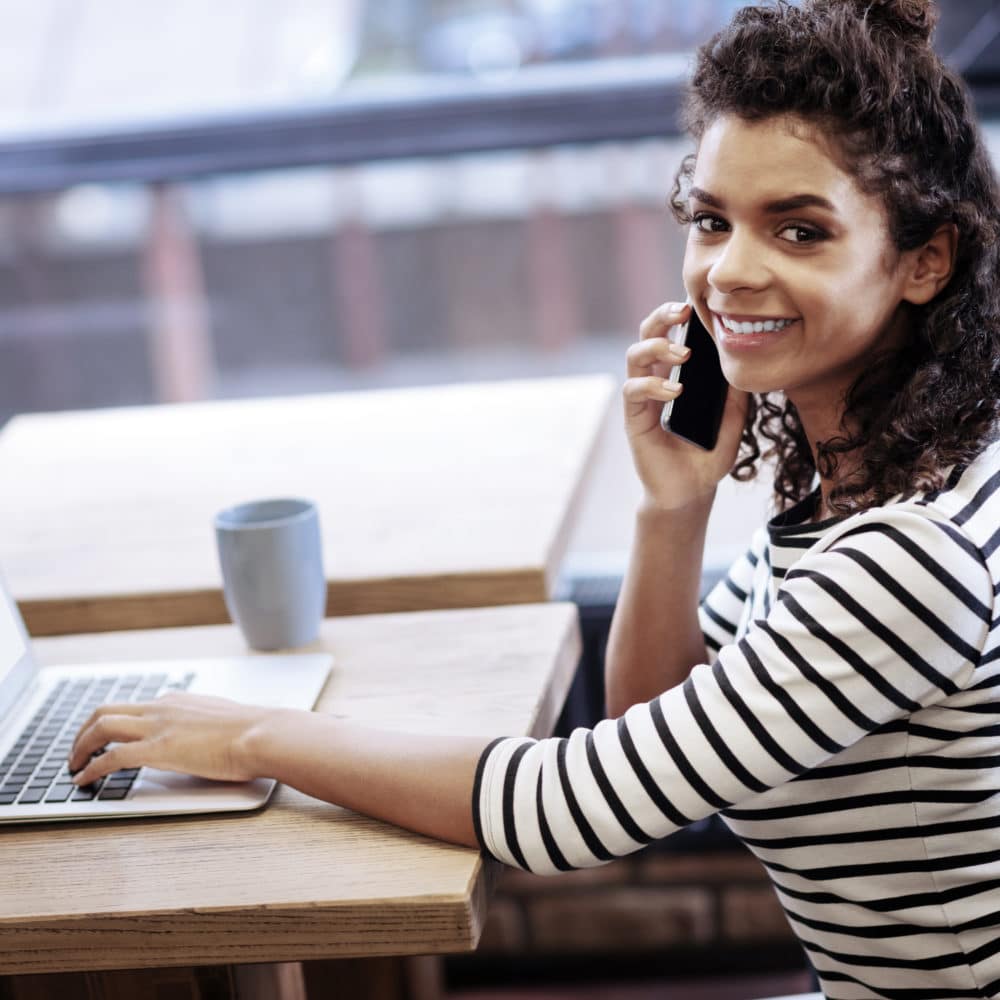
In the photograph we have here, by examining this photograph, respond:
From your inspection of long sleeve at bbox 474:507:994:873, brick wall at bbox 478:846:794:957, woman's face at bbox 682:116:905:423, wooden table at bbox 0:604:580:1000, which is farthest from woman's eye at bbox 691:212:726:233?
brick wall at bbox 478:846:794:957

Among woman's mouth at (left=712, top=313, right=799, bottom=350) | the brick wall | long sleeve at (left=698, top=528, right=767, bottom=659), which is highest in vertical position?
woman's mouth at (left=712, top=313, right=799, bottom=350)

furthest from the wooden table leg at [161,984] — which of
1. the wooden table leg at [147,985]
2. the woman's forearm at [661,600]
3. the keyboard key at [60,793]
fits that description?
the woman's forearm at [661,600]

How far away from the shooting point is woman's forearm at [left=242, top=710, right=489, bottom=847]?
847mm

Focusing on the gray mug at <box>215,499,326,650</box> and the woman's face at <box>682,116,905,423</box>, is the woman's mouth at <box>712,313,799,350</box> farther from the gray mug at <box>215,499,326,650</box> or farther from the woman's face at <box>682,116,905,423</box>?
the gray mug at <box>215,499,326,650</box>

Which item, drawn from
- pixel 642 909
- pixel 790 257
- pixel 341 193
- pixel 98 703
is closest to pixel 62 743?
pixel 98 703

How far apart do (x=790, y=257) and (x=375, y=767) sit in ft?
1.39

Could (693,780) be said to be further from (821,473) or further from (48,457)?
(48,457)

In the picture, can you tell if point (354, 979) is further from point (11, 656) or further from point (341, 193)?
point (341, 193)

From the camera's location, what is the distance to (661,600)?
3.85 ft

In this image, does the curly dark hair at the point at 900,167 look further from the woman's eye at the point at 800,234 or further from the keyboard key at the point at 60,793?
the keyboard key at the point at 60,793

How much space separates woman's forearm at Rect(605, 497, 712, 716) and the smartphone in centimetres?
6

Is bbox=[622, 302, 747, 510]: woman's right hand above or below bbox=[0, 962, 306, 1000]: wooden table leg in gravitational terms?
above

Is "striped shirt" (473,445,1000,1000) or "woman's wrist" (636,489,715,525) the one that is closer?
"striped shirt" (473,445,1000,1000)

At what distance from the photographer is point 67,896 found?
0.81 metres
